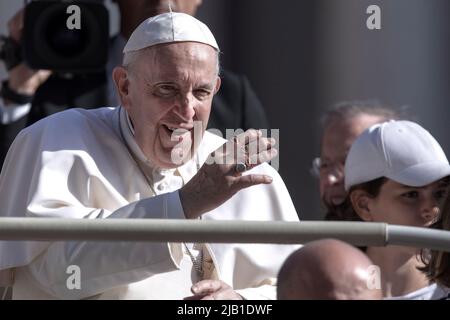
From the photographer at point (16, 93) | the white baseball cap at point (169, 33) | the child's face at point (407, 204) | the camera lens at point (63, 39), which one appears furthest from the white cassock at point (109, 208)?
the photographer at point (16, 93)

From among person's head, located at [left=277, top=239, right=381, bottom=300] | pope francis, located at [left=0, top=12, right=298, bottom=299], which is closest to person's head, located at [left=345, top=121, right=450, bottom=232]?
pope francis, located at [left=0, top=12, right=298, bottom=299]

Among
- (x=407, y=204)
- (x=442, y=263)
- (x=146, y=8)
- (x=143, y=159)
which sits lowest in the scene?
(x=442, y=263)

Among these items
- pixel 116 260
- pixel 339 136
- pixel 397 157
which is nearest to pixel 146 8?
pixel 339 136

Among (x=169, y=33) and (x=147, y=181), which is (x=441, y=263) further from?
(x=169, y=33)

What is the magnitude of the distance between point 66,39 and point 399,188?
1663 mm

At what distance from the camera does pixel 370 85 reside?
8.31 metres

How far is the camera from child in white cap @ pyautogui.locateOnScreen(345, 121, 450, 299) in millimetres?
5055

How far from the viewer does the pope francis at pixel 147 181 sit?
4.34 meters

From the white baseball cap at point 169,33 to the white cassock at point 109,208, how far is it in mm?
243

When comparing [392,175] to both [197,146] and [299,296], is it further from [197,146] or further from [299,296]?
[299,296]

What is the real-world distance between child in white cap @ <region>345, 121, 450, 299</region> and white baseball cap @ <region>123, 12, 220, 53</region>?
0.82 meters

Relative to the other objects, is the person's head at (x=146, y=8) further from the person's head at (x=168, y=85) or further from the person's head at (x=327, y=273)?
the person's head at (x=327, y=273)

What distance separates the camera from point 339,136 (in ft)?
20.4
